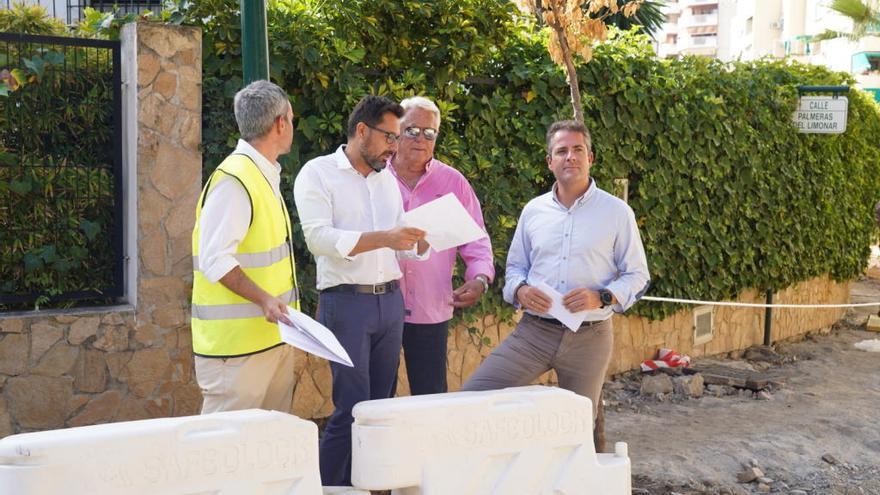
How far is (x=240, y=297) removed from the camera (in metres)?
4.29

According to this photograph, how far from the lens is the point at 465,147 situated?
7.74 metres

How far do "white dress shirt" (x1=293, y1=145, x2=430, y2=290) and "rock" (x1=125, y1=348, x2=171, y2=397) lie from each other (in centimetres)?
178

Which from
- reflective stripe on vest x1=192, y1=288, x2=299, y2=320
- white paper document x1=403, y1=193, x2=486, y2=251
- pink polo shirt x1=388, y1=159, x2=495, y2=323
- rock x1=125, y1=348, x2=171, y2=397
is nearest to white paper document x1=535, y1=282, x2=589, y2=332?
white paper document x1=403, y1=193, x2=486, y2=251

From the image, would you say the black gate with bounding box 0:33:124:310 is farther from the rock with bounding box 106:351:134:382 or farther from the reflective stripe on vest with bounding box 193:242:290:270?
the reflective stripe on vest with bounding box 193:242:290:270

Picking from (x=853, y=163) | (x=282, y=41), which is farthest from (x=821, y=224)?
(x=282, y=41)

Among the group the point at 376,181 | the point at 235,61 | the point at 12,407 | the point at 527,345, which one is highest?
the point at 235,61

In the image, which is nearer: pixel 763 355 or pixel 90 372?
pixel 90 372

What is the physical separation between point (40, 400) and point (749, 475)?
4.41m

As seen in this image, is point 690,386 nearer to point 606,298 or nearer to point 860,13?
point 606,298

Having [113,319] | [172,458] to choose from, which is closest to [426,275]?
[113,319]

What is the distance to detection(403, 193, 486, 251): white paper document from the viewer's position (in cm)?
464

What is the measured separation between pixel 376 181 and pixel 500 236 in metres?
2.99

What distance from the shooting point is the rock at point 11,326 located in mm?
5906

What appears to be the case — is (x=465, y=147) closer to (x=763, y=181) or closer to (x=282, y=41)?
(x=282, y=41)
